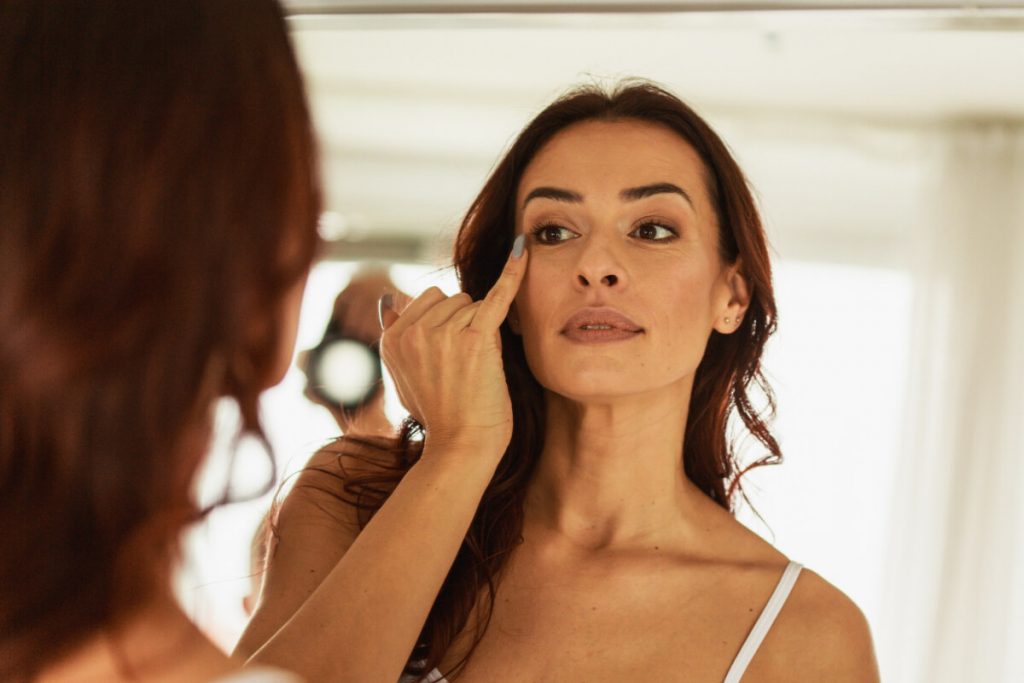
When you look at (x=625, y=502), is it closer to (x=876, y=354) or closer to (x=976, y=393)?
(x=976, y=393)

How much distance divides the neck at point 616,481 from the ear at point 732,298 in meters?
0.14

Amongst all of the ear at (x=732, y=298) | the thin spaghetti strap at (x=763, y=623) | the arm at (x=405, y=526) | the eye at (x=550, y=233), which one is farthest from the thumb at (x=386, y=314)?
the thin spaghetti strap at (x=763, y=623)

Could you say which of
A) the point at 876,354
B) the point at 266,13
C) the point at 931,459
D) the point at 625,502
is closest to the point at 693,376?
the point at 625,502

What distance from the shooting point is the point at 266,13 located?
813 mm

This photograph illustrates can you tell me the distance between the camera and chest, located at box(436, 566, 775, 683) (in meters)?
1.46

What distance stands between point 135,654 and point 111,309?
228mm

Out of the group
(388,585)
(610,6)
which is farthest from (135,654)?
(610,6)

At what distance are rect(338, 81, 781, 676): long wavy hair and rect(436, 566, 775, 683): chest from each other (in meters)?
0.08

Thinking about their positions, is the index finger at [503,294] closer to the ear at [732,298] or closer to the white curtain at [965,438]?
the ear at [732,298]

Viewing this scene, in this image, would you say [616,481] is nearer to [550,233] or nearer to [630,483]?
[630,483]

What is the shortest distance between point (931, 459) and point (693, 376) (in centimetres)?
261

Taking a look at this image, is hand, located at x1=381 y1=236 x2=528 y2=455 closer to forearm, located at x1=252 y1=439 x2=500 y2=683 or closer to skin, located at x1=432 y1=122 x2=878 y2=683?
forearm, located at x1=252 y1=439 x2=500 y2=683

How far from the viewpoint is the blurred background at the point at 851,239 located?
144 inches

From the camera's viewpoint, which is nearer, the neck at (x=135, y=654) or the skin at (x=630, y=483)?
the neck at (x=135, y=654)
